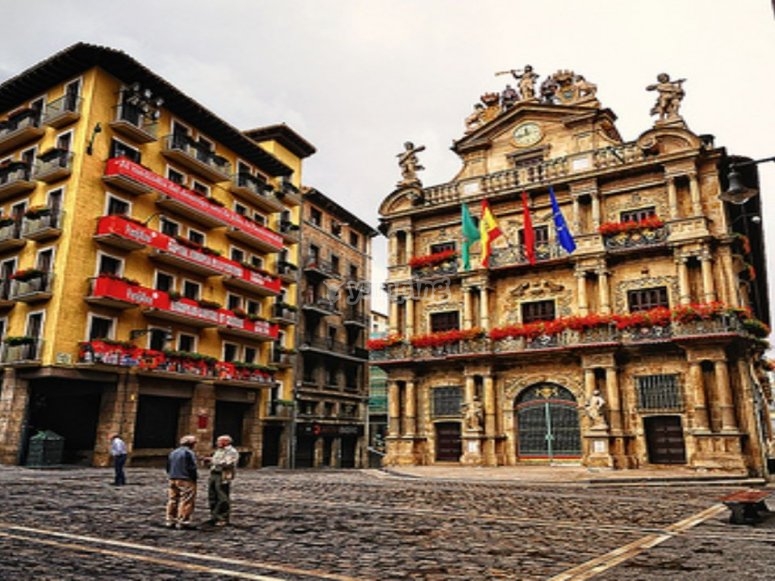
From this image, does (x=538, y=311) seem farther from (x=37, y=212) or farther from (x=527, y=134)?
(x=37, y=212)

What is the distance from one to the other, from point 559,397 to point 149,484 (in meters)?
17.4

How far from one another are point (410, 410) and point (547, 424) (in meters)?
6.69

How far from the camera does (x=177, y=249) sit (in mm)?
27766

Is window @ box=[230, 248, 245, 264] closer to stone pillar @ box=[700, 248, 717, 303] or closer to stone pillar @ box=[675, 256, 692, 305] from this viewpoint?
stone pillar @ box=[675, 256, 692, 305]

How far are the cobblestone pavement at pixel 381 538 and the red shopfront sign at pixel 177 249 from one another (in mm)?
12706

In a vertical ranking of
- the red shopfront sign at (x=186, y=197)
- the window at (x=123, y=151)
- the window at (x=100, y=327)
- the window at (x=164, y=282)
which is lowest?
the window at (x=100, y=327)

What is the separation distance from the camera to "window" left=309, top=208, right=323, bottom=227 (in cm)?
4116

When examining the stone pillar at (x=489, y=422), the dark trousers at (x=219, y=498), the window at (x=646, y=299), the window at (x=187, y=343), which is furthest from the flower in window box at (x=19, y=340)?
the window at (x=646, y=299)

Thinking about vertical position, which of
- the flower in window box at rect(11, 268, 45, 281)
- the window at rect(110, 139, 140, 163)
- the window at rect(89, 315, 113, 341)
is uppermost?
the window at rect(110, 139, 140, 163)

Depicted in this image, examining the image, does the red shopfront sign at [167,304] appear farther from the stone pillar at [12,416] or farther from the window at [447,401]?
the window at [447,401]

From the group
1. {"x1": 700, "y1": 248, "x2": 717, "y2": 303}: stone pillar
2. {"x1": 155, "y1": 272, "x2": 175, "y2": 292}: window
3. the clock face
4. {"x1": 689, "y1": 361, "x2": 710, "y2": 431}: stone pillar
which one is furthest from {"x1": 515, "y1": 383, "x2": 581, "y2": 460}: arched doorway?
{"x1": 155, "y1": 272, "x2": 175, "y2": 292}: window

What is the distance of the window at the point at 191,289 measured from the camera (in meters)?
29.8

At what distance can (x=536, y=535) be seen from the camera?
29.8 ft

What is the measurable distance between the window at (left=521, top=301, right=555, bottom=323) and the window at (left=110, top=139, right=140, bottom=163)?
19.7 m
